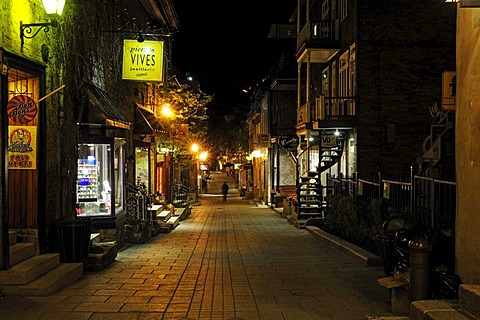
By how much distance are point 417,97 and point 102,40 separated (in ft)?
36.0

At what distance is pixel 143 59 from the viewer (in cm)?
1396

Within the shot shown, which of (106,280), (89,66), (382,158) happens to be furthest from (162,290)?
(382,158)

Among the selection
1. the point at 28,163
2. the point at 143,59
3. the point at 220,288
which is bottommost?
the point at 220,288

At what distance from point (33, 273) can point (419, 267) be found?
5838 mm

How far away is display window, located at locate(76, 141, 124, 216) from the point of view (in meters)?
13.3

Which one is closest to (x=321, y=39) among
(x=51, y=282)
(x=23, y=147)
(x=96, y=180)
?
(x=96, y=180)

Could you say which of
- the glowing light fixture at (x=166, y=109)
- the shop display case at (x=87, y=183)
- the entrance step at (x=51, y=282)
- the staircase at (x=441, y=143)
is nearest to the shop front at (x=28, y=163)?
the entrance step at (x=51, y=282)

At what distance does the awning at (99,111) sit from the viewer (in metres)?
12.0

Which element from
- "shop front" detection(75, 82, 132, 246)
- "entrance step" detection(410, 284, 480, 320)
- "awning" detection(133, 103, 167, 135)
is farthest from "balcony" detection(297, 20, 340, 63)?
"entrance step" detection(410, 284, 480, 320)

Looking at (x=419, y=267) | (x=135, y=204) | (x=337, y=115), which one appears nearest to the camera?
(x=419, y=267)

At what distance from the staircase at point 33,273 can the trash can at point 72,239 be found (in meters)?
0.23

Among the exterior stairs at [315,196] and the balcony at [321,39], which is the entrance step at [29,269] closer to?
the exterior stairs at [315,196]

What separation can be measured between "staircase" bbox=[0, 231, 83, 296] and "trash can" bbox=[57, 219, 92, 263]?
0.74ft

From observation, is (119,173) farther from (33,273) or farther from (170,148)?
(170,148)
